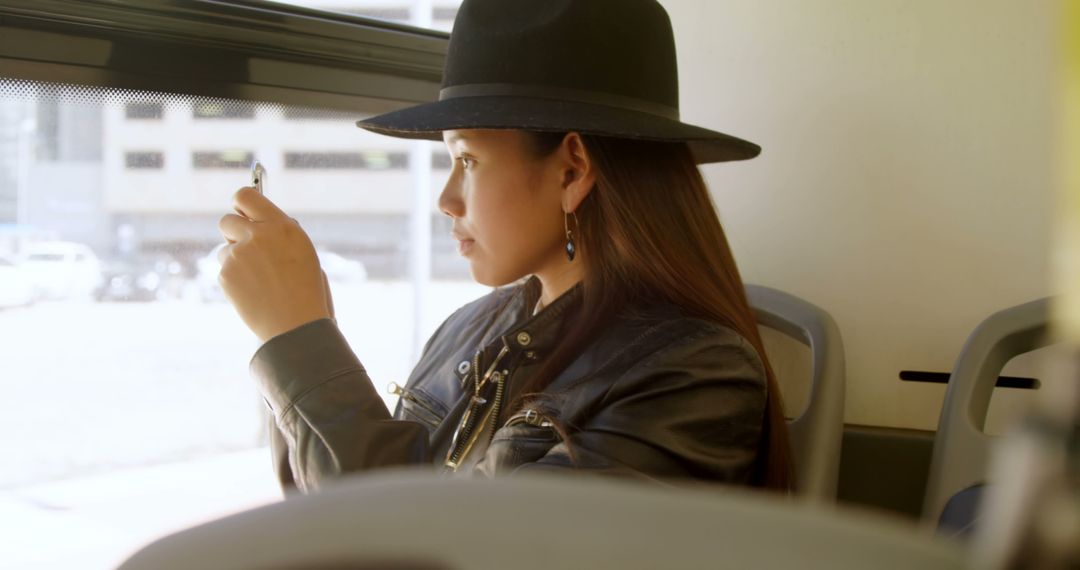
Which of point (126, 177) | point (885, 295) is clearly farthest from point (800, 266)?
point (126, 177)

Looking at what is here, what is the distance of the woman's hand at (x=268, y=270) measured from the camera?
3.66 feet

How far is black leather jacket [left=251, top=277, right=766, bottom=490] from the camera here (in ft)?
3.43

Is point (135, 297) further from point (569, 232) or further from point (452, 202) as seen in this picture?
point (569, 232)

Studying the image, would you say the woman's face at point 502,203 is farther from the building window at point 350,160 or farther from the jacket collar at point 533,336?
the building window at point 350,160

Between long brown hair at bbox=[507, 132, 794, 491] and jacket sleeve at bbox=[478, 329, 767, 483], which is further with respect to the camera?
long brown hair at bbox=[507, 132, 794, 491]

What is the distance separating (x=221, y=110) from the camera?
1303mm

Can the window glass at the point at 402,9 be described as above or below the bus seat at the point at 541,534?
above

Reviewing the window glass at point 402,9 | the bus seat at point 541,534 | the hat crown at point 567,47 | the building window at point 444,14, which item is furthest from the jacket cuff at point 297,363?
the bus seat at point 541,534

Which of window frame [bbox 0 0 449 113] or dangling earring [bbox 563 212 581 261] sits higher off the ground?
window frame [bbox 0 0 449 113]

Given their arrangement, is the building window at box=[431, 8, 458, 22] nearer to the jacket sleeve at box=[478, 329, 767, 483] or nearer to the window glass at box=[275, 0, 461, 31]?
the window glass at box=[275, 0, 461, 31]

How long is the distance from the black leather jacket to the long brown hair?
2 centimetres

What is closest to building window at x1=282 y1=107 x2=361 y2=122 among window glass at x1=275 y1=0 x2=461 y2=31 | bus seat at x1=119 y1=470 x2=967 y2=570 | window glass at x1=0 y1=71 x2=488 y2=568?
window glass at x1=0 y1=71 x2=488 y2=568

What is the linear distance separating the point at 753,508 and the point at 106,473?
3.94ft

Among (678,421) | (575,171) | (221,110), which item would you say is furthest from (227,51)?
(678,421)
